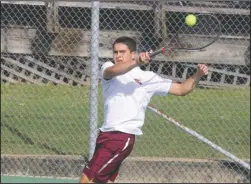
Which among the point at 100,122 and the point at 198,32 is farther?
the point at 100,122

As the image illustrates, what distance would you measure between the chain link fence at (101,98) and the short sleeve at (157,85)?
1.57 m

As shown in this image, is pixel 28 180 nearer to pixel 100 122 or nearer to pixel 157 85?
pixel 100 122

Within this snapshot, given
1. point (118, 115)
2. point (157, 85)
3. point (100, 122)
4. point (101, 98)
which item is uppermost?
point (157, 85)

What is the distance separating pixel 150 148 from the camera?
8.22m

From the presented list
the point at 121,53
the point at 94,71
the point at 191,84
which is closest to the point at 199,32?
the point at 94,71

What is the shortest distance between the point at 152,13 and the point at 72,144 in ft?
6.15

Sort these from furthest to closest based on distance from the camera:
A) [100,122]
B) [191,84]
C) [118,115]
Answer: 1. [100,122]
2. [191,84]
3. [118,115]

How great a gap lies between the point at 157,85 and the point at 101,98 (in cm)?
284

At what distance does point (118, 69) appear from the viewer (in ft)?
17.8

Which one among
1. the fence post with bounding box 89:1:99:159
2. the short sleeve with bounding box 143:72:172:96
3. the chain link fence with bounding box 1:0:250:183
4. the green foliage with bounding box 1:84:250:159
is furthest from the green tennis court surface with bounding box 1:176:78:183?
the short sleeve with bounding box 143:72:172:96

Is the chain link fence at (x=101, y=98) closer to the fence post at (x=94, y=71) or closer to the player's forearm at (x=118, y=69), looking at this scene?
the fence post at (x=94, y=71)

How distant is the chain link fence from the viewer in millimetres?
7820

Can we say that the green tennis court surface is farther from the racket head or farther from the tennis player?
the tennis player

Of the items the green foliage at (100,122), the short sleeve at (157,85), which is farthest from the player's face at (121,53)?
the green foliage at (100,122)
